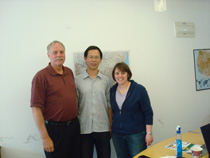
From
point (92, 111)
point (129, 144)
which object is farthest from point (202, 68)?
point (92, 111)

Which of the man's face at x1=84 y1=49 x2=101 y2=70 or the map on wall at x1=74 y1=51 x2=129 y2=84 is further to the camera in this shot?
the map on wall at x1=74 y1=51 x2=129 y2=84

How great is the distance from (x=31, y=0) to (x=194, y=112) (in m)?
2.88

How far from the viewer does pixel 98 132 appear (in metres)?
2.06

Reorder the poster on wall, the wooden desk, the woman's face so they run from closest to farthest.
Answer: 1. the wooden desk
2. the woman's face
3. the poster on wall

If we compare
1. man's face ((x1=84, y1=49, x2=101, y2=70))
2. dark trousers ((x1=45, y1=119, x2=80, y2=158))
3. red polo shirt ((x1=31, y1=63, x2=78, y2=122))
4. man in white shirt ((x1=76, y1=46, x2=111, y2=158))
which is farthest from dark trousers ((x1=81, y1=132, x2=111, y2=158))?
man's face ((x1=84, y1=49, x2=101, y2=70))

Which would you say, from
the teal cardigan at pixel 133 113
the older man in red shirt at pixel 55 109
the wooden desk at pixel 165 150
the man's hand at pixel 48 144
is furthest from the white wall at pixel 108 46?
the wooden desk at pixel 165 150

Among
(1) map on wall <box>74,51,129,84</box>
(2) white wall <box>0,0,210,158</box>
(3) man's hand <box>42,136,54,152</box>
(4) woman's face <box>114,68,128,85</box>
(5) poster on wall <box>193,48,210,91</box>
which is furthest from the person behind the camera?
(5) poster on wall <box>193,48,210,91</box>

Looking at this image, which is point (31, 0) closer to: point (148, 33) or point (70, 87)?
point (70, 87)

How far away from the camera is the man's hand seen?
5.71 ft

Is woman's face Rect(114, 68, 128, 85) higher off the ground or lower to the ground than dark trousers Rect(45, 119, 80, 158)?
higher

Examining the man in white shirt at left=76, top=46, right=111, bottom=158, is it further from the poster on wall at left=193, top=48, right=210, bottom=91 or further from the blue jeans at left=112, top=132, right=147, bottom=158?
the poster on wall at left=193, top=48, right=210, bottom=91

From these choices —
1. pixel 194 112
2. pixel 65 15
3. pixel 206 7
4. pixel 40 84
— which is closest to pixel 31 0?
pixel 65 15

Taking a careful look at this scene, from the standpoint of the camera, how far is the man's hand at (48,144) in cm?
174

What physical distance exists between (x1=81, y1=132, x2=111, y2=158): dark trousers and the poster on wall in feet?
5.97
